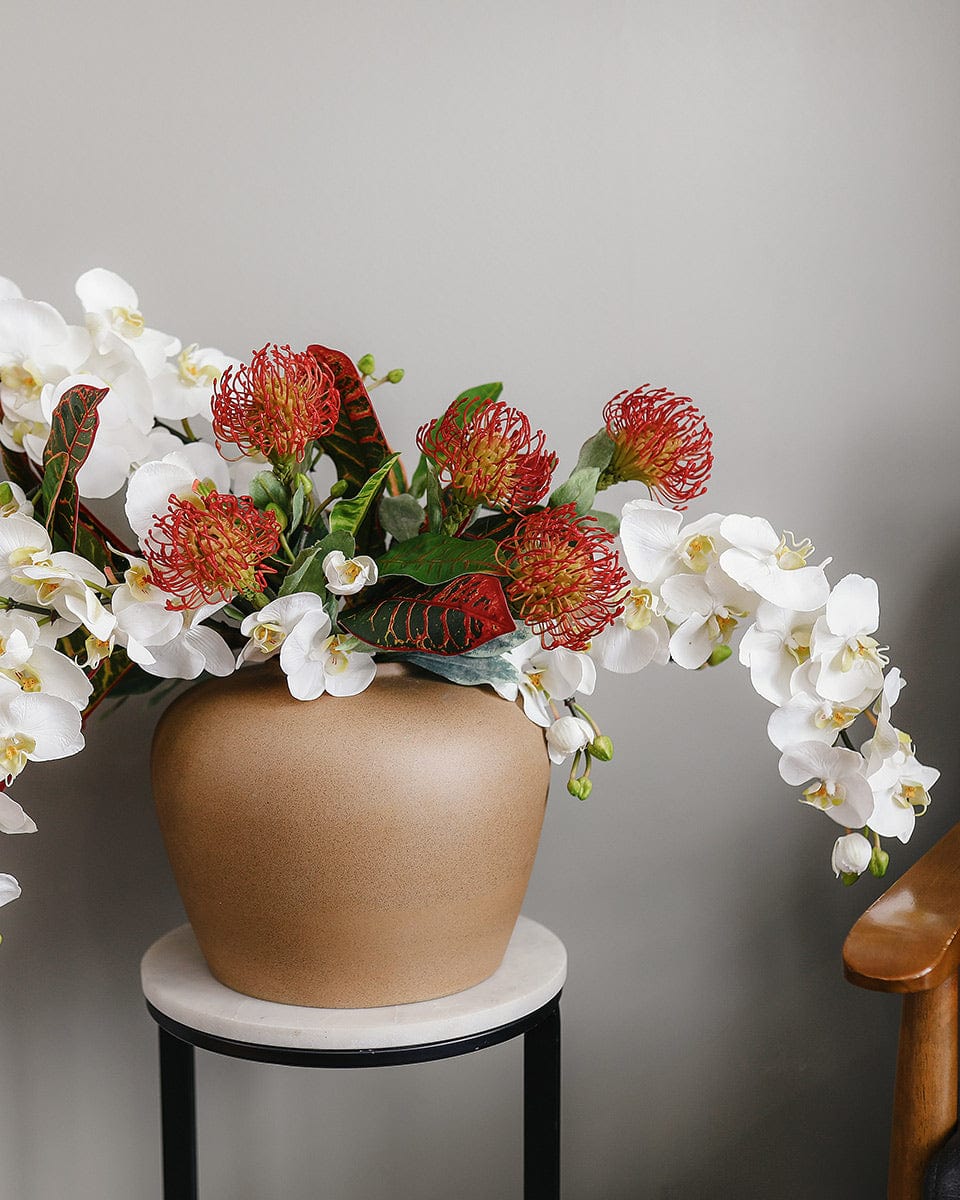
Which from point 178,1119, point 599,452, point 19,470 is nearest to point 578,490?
point 599,452

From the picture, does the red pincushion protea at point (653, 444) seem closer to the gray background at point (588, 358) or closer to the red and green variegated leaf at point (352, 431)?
the red and green variegated leaf at point (352, 431)

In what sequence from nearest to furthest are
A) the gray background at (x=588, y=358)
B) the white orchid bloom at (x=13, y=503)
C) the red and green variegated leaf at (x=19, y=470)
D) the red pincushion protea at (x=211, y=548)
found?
the red pincushion protea at (x=211, y=548)
the white orchid bloom at (x=13, y=503)
the red and green variegated leaf at (x=19, y=470)
the gray background at (x=588, y=358)

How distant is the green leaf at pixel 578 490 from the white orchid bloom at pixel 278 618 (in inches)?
7.6

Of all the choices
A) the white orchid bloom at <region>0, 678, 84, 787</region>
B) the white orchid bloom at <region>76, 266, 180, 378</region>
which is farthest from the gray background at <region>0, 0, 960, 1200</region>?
the white orchid bloom at <region>0, 678, 84, 787</region>

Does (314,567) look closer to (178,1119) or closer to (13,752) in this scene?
(13,752)

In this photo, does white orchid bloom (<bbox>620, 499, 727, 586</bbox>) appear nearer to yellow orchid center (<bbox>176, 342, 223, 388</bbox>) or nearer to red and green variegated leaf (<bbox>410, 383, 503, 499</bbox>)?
red and green variegated leaf (<bbox>410, 383, 503, 499</bbox>)

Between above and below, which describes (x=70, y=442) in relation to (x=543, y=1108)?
above

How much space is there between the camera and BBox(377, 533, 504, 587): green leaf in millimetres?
762

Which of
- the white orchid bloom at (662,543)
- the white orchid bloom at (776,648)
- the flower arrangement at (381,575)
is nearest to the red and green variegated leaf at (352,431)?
the flower arrangement at (381,575)

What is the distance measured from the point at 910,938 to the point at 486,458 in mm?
501

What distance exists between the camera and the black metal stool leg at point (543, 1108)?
93 centimetres

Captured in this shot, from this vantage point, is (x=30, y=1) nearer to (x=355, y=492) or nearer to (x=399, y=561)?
(x=355, y=492)

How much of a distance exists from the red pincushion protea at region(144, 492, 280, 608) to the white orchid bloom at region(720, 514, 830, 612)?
1.07 ft

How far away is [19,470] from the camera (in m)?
Result: 0.94
